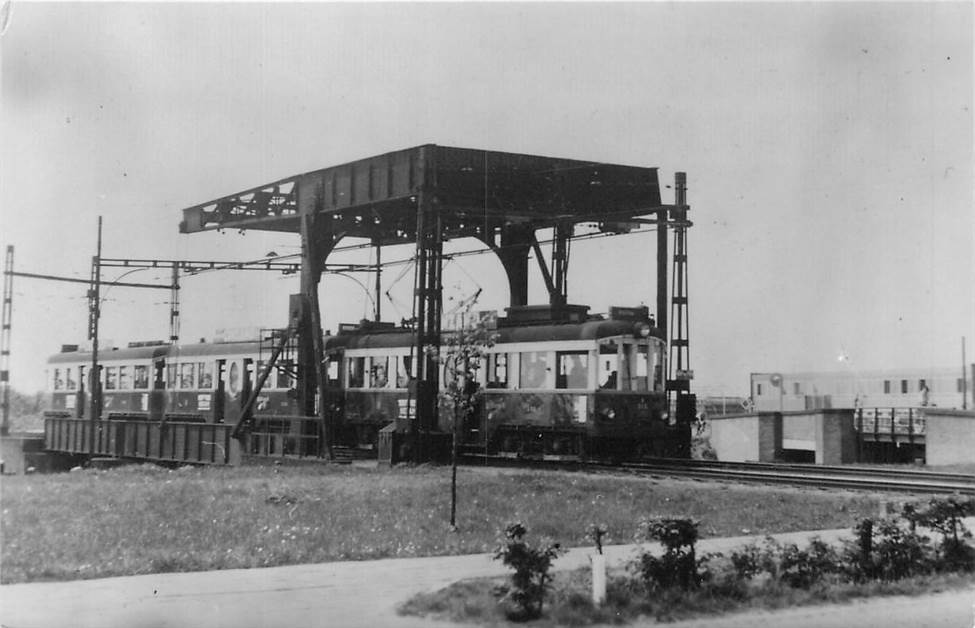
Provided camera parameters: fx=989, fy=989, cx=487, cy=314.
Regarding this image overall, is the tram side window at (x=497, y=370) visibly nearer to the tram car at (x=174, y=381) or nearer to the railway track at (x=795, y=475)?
the railway track at (x=795, y=475)

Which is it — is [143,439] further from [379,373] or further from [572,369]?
[572,369]

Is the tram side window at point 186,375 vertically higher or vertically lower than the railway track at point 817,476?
higher

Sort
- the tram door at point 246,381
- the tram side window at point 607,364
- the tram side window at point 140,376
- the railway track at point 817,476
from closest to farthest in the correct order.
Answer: the railway track at point 817,476
the tram side window at point 607,364
the tram door at point 246,381
the tram side window at point 140,376

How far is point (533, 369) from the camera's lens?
24.5 metres

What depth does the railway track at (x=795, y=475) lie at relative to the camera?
18250mm

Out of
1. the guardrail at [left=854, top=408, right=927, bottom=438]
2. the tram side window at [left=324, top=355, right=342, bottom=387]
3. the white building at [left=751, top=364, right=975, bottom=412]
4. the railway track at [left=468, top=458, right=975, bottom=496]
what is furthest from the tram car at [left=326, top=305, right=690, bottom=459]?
the white building at [left=751, top=364, right=975, bottom=412]

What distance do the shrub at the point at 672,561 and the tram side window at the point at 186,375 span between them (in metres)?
25.0

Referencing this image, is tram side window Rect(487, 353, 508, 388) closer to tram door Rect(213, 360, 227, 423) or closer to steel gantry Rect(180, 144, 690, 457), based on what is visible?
steel gantry Rect(180, 144, 690, 457)

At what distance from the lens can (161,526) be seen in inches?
546

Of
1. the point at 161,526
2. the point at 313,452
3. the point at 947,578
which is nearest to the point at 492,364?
the point at 313,452

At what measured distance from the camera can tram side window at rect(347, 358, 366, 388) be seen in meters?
28.6

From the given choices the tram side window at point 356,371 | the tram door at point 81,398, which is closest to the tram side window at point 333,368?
the tram side window at point 356,371

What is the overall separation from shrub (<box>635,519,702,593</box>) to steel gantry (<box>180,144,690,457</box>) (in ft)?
47.0

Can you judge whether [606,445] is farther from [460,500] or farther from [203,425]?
[203,425]
